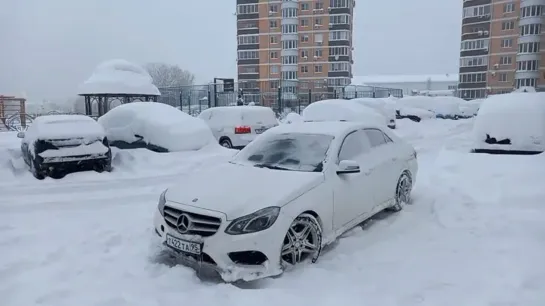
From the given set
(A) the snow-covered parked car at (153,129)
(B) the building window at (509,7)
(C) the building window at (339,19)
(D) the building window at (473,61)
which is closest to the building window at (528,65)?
(D) the building window at (473,61)

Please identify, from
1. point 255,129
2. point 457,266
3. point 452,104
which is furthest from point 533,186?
point 452,104

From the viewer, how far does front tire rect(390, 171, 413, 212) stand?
228 inches

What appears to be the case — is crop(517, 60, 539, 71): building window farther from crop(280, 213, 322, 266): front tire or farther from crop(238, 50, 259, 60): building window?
crop(280, 213, 322, 266): front tire

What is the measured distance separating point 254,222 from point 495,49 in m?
56.6

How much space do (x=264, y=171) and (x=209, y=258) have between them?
4.03ft

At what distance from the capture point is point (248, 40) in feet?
197

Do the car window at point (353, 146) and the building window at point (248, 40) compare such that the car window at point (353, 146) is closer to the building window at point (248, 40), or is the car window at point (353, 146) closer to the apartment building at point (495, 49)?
the apartment building at point (495, 49)

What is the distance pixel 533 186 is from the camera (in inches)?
252

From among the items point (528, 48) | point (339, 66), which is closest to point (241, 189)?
point (528, 48)

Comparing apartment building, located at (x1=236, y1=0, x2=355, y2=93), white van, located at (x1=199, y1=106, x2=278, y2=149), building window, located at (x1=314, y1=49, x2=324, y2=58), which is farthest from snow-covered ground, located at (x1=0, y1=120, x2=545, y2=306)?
building window, located at (x1=314, y1=49, x2=324, y2=58)

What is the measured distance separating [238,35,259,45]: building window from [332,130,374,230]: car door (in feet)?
186

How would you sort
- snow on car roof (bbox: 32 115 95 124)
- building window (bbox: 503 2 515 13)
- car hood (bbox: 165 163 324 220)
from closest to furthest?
car hood (bbox: 165 163 324 220), snow on car roof (bbox: 32 115 95 124), building window (bbox: 503 2 515 13)

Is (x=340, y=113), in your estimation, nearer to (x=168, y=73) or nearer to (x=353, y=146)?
(x=353, y=146)

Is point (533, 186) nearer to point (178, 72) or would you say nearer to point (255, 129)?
point (255, 129)
